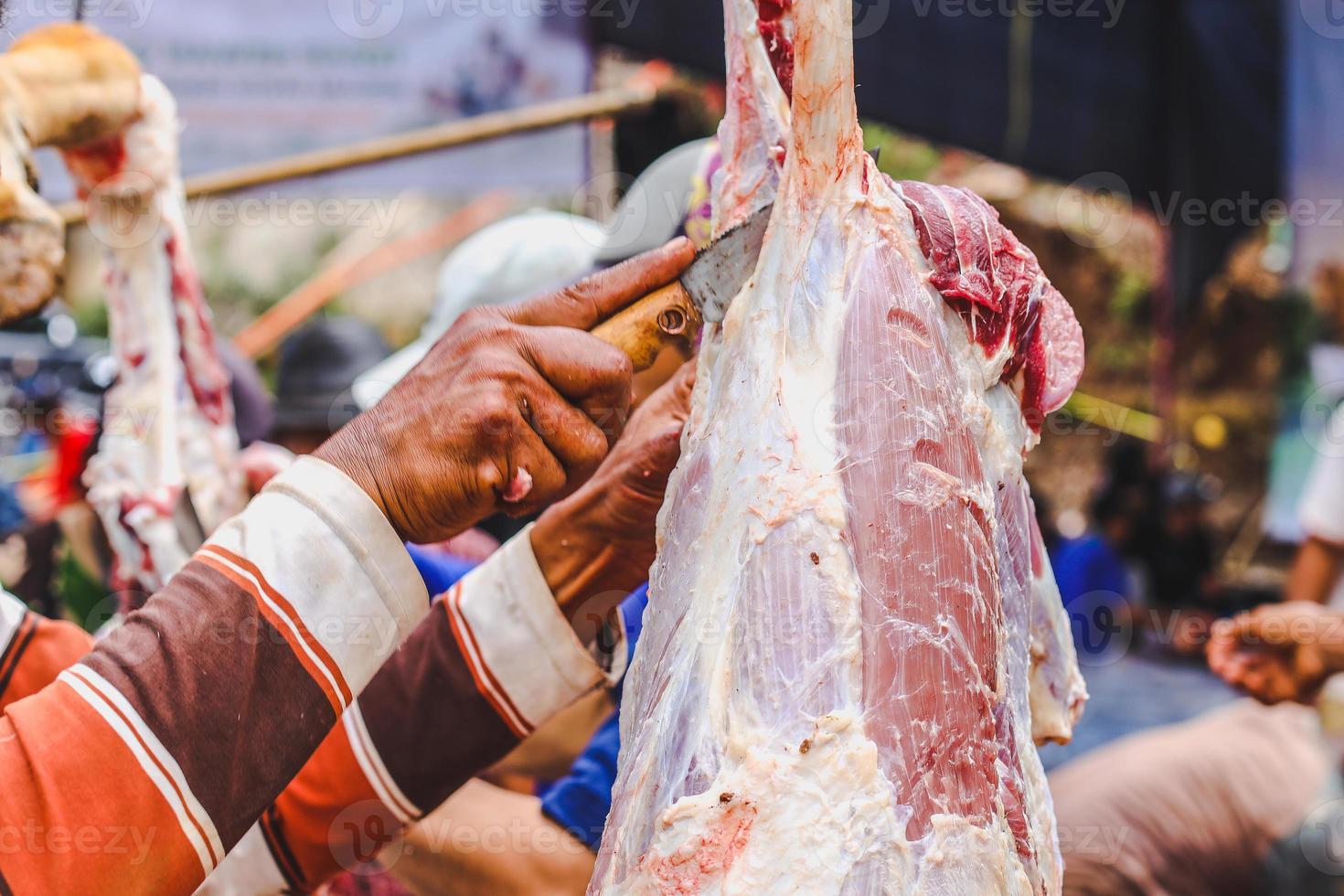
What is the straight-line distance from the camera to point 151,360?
2234mm

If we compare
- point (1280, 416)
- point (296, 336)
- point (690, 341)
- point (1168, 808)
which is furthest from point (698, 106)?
point (690, 341)

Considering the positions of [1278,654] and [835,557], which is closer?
[835,557]

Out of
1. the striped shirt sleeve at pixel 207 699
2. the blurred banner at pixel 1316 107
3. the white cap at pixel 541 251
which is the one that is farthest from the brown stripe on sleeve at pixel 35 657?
the blurred banner at pixel 1316 107

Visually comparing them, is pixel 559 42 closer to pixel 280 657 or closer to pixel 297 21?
pixel 297 21

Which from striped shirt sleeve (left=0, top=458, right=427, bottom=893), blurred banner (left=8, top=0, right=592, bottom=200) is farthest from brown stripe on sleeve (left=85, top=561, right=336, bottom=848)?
blurred banner (left=8, top=0, right=592, bottom=200)

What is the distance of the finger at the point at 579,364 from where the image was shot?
118 centimetres

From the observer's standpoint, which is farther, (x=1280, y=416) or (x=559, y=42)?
(x=1280, y=416)

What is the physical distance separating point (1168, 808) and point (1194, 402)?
891 centimetres

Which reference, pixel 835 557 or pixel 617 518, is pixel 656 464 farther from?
pixel 835 557

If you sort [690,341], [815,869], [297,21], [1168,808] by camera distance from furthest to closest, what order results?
[297,21] → [1168,808] → [690,341] → [815,869]

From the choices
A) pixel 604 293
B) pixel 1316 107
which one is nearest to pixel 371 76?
pixel 604 293

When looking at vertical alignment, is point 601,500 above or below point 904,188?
below

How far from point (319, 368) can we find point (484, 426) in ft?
11.6

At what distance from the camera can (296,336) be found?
189 inches
